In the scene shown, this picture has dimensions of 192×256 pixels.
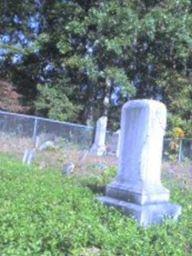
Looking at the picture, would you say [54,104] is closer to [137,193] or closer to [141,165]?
[141,165]

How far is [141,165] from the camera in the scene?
784 cm

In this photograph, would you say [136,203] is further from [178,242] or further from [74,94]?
[74,94]

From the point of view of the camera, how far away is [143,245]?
19.0ft

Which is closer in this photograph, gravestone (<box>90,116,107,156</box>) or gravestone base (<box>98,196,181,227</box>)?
gravestone base (<box>98,196,181,227</box>)

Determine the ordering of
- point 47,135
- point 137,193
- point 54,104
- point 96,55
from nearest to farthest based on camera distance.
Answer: point 137,193, point 47,135, point 54,104, point 96,55

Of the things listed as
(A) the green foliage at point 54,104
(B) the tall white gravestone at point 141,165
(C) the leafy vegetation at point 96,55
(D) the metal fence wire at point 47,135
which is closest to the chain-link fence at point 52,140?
(D) the metal fence wire at point 47,135

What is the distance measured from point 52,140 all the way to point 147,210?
1355cm

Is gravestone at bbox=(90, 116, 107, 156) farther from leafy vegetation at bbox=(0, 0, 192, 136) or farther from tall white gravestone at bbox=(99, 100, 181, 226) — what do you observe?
tall white gravestone at bbox=(99, 100, 181, 226)

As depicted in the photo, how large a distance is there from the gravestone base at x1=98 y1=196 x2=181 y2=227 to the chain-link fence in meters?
7.30

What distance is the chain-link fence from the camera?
16.6 m

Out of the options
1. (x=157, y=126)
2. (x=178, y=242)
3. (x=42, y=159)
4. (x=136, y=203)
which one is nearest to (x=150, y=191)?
(x=136, y=203)

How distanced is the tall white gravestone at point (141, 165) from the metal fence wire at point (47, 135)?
387 inches

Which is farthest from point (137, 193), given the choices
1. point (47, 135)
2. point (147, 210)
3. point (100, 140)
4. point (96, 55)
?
point (96, 55)

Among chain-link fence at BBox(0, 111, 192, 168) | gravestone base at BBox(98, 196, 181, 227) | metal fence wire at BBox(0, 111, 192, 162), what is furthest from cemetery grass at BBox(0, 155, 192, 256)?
metal fence wire at BBox(0, 111, 192, 162)
